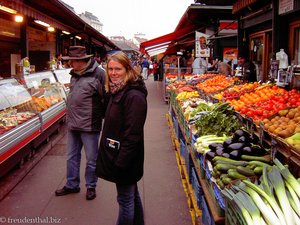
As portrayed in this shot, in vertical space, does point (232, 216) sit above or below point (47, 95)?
below

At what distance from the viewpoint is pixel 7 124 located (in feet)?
17.5

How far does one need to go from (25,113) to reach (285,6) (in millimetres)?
5627

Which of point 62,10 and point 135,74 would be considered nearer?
point 135,74

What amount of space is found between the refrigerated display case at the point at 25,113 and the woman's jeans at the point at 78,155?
2.82ft

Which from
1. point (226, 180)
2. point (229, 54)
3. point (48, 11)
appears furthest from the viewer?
point (229, 54)

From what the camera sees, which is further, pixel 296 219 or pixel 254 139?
pixel 254 139

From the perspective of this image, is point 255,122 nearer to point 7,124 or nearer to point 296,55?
point 7,124

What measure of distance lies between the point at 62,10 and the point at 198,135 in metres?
7.55

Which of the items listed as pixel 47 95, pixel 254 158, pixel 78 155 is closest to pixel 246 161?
pixel 254 158

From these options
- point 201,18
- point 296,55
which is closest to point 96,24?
point 201,18

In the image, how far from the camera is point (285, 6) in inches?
298

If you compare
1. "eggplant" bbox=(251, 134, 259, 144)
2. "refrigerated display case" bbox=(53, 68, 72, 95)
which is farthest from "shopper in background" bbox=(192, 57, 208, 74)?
"eggplant" bbox=(251, 134, 259, 144)

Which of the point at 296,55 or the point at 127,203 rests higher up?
the point at 296,55

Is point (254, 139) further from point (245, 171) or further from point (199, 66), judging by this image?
point (199, 66)
